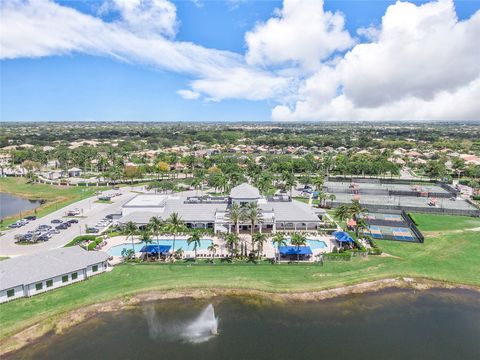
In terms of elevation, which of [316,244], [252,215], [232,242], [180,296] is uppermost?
[252,215]

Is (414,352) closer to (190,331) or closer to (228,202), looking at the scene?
(190,331)

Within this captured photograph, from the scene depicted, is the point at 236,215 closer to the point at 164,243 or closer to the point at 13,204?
the point at 164,243

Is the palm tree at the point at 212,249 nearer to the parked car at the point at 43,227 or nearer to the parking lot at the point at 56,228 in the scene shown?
the parking lot at the point at 56,228

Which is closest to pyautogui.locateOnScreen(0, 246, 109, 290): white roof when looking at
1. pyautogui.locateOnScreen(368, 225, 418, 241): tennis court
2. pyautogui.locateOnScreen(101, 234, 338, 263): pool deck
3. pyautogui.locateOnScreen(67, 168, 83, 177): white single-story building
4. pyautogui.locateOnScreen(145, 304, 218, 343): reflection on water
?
pyautogui.locateOnScreen(101, 234, 338, 263): pool deck

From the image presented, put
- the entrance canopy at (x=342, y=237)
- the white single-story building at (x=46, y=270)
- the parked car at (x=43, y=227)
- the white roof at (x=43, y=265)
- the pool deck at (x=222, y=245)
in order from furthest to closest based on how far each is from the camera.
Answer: the parked car at (x=43, y=227) < the entrance canopy at (x=342, y=237) < the pool deck at (x=222, y=245) < the white roof at (x=43, y=265) < the white single-story building at (x=46, y=270)

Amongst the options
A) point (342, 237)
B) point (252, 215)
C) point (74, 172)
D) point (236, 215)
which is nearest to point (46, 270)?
point (236, 215)

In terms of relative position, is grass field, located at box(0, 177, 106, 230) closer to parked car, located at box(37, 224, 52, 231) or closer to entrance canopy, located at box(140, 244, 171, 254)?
parked car, located at box(37, 224, 52, 231)

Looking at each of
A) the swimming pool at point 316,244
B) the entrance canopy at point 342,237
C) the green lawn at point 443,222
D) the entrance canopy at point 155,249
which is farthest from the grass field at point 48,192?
the green lawn at point 443,222
